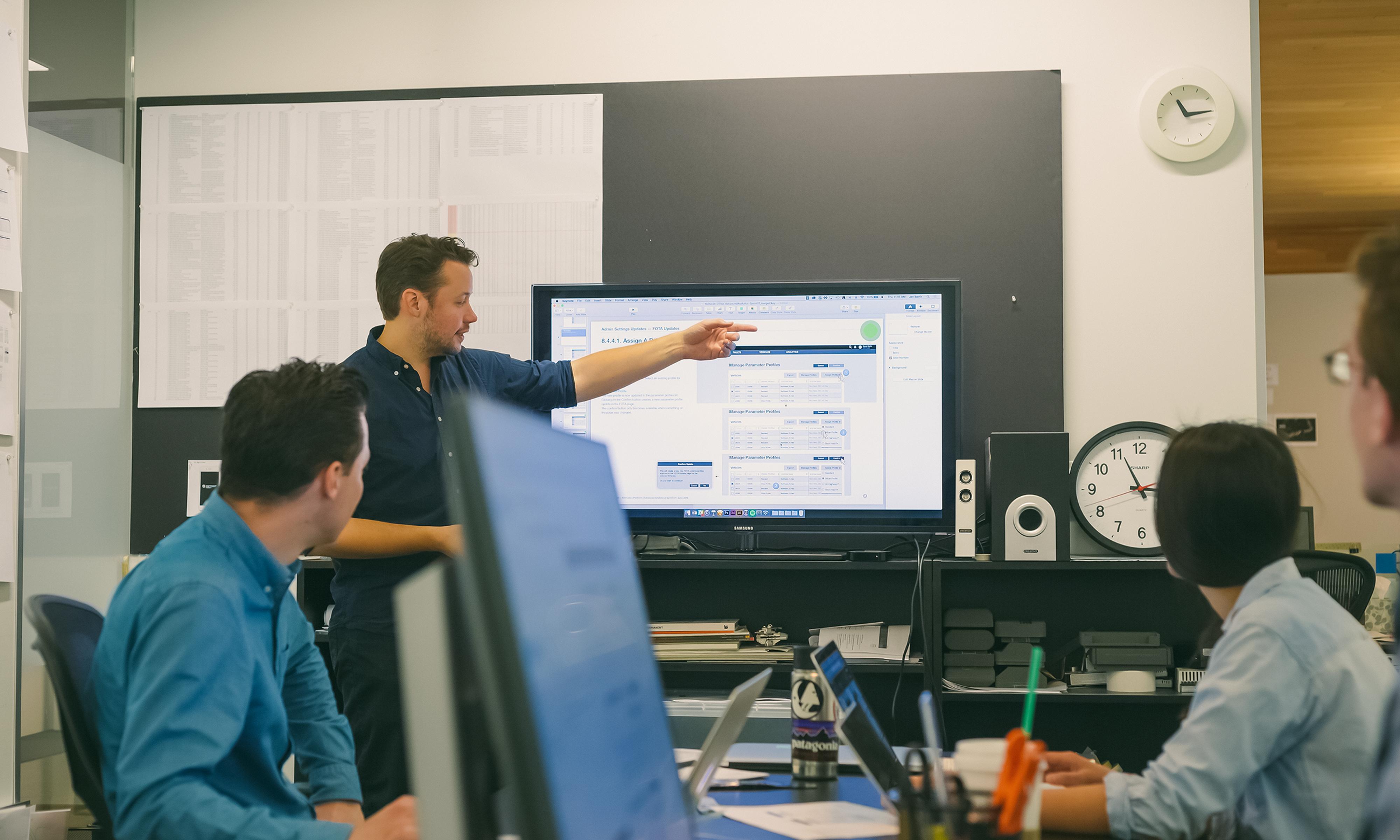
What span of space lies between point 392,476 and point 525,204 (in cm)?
114

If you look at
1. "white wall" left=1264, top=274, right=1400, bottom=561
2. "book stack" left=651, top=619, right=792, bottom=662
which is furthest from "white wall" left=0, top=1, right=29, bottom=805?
"white wall" left=1264, top=274, right=1400, bottom=561

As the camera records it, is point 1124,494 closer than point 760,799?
No

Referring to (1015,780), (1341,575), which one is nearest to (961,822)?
(1015,780)

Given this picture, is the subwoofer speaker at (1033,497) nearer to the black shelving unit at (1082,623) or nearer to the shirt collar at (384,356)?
the black shelving unit at (1082,623)

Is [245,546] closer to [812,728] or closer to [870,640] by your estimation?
[812,728]

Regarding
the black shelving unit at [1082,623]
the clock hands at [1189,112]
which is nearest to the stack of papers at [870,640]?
the black shelving unit at [1082,623]

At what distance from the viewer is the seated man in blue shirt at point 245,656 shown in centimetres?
108

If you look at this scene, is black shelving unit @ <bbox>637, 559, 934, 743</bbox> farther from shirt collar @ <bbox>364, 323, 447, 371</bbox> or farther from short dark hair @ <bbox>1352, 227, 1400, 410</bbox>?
short dark hair @ <bbox>1352, 227, 1400, 410</bbox>

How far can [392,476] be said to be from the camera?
7.96 ft

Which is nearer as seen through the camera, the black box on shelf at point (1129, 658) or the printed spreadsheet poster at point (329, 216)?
the black box on shelf at point (1129, 658)

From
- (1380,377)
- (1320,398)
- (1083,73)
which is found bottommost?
(1380,377)

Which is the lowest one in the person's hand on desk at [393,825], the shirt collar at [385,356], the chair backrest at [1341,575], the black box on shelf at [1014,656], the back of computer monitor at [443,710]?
the black box on shelf at [1014,656]

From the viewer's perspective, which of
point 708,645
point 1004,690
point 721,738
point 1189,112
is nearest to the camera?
point 721,738

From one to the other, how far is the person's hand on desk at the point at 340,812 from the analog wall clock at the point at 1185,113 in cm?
275
